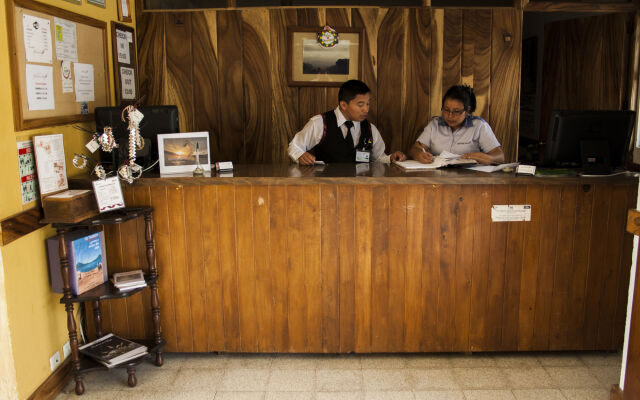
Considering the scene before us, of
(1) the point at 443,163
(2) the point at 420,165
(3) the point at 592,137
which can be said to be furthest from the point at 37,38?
(3) the point at 592,137

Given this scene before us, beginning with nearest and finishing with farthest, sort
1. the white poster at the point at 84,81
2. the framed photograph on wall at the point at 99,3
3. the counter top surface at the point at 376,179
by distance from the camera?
1. the counter top surface at the point at 376,179
2. the white poster at the point at 84,81
3. the framed photograph on wall at the point at 99,3

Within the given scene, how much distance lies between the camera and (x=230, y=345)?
3.29 meters

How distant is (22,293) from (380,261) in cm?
187

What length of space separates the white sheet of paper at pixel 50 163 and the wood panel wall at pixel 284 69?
1.53 meters

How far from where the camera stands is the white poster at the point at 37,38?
2676 mm

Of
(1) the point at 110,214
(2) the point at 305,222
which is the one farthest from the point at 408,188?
(1) the point at 110,214

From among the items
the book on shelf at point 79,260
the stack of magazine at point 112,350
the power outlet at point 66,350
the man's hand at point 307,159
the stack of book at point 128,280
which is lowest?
the power outlet at point 66,350

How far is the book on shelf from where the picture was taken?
285cm

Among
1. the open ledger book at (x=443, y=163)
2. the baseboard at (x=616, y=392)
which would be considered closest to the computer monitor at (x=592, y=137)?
the open ledger book at (x=443, y=163)

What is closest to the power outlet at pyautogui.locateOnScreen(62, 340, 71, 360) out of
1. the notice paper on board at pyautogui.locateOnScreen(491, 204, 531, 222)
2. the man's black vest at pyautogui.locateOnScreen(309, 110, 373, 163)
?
the man's black vest at pyautogui.locateOnScreen(309, 110, 373, 163)

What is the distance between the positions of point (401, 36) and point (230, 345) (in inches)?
105

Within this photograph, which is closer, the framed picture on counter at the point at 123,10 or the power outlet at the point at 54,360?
the power outlet at the point at 54,360

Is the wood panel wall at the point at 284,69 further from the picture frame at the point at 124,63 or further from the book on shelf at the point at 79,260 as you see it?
the book on shelf at the point at 79,260

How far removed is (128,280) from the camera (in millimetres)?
3035
